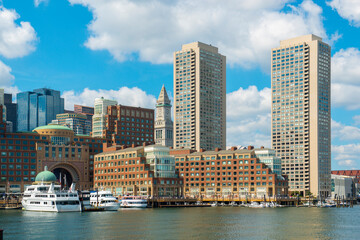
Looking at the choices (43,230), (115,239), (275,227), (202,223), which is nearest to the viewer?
(115,239)

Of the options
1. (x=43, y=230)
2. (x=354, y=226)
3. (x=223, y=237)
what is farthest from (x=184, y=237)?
(x=354, y=226)

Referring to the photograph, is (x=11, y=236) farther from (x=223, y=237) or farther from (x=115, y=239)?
(x=223, y=237)

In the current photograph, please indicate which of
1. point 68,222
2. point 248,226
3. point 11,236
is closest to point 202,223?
point 248,226

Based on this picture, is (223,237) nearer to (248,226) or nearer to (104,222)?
(248,226)

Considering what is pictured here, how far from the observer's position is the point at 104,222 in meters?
160

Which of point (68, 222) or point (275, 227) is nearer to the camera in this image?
point (275, 227)

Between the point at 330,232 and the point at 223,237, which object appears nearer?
the point at 223,237

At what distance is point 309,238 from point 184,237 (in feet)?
91.0

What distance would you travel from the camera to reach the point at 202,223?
6220 inches

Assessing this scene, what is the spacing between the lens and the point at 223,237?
124125 millimetres

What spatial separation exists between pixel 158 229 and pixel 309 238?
37372 mm

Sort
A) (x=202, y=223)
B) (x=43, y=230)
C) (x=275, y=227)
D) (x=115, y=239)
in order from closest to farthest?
(x=115, y=239) → (x=43, y=230) → (x=275, y=227) → (x=202, y=223)

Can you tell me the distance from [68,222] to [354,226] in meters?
81.4

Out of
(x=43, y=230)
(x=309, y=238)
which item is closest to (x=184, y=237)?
(x=309, y=238)
